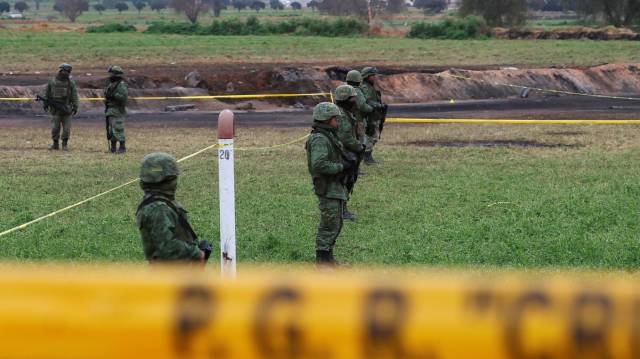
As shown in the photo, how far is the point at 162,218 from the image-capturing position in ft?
21.4

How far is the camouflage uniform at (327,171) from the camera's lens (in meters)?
10.1

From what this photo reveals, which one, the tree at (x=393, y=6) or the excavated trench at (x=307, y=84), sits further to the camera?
the tree at (x=393, y=6)

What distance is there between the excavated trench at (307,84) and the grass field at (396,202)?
25.3 ft

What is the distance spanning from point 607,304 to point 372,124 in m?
15.4

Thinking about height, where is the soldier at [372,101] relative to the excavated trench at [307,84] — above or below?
above

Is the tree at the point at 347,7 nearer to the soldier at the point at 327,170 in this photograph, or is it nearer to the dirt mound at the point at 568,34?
the dirt mound at the point at 568,34

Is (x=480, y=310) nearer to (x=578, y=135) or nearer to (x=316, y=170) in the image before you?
(x=316, y=170)

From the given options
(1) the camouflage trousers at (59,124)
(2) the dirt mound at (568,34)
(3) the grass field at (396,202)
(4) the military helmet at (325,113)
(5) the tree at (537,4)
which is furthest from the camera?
(5) the tree at (537,4)

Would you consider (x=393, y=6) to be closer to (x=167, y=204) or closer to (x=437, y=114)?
(x=437, y=114)

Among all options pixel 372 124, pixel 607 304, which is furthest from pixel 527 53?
pixel 607 304

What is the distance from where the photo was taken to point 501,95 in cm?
3316

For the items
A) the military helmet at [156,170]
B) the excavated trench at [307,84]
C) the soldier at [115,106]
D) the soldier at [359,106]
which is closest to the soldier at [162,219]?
the military helmet at [156,170]

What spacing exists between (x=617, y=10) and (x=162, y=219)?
208ft

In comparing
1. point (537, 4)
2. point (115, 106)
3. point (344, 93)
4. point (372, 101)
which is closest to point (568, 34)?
point (115, 106)
